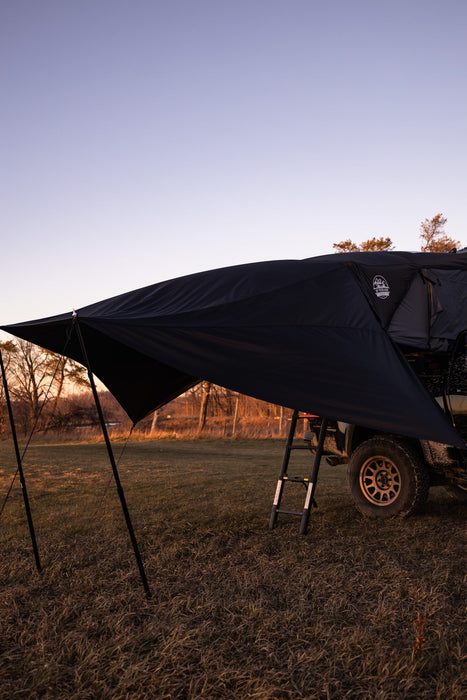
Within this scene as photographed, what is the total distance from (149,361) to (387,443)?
3.32 meters

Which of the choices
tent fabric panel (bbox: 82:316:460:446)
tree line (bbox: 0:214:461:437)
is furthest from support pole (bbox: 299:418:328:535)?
tree line (bbox: 0:214:461:437)

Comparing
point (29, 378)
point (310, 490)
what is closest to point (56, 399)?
point (29, 378)

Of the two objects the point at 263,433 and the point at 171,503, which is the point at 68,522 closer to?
the point at 171,503

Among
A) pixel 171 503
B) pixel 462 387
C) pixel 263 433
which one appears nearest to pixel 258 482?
pixel 171 503

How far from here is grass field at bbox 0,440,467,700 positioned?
8.52 ft

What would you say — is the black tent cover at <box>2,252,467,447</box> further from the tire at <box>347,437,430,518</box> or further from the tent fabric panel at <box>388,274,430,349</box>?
the tire at <box>347,437,430,518</box>

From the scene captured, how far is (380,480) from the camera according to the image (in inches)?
241

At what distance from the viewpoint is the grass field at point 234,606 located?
2596mm

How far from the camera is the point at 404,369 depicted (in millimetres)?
4492

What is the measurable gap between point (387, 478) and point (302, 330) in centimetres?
254

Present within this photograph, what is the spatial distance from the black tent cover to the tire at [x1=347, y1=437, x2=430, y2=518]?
4.31 feet

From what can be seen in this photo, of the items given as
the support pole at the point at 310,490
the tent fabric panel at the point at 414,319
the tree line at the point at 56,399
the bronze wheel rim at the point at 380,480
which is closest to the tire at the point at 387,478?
the bronze wheel rim at the point at 380,480

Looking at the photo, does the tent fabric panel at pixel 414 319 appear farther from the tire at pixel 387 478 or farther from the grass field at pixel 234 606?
the grass field at pixel 234 606

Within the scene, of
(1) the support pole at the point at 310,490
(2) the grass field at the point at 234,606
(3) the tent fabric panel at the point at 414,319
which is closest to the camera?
(2) the grass field at the point at 234,606
